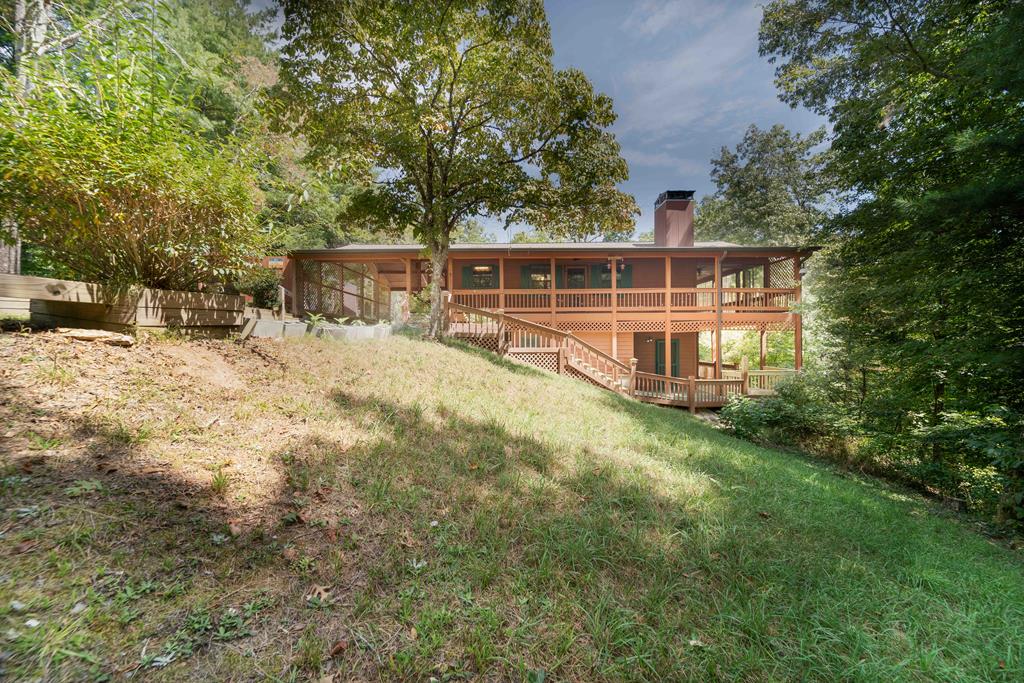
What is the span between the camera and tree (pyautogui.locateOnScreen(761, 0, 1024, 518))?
4.88m

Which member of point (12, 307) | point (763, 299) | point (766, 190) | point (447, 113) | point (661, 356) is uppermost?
point (766, 190)

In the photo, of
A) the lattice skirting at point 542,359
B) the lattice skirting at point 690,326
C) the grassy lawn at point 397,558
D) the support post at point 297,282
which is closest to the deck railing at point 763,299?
the lattice skirting at point 690,326

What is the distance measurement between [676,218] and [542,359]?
34.7ft

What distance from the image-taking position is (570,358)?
11164 mm

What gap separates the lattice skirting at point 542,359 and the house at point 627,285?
2702 millimetres

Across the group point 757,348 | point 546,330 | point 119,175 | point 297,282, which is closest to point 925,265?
point 546,330

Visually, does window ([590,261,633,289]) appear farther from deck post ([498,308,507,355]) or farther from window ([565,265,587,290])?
deck post ([498,308,507,355])

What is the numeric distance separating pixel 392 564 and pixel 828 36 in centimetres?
1563

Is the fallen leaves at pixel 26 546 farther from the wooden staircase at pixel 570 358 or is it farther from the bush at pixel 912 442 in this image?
the wooden staircase at pixel 570 358

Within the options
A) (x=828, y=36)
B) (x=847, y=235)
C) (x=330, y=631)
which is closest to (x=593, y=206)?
(x=847, y=235)

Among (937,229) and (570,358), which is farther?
(570,358)

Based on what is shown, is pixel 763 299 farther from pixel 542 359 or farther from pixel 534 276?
pixel 542 359

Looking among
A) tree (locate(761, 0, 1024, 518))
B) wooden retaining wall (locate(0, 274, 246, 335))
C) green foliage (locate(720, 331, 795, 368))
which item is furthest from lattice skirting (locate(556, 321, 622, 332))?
wooden retaining wall (locate(0, 274, 246, 335))

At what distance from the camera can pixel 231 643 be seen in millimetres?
1566
